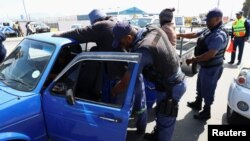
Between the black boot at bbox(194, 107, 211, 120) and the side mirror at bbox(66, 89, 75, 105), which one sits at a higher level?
the side mirror at bbox(66, 89, 75, 105)

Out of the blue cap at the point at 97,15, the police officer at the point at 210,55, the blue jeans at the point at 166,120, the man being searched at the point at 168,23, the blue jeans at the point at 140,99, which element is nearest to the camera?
the blue jeans at the point at 166,120

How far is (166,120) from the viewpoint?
309 cm

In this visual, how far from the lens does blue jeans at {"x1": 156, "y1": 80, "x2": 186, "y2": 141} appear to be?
3.04 m

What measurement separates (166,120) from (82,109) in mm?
1158

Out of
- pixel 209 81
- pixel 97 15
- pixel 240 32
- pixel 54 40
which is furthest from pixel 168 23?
pixel 240 32

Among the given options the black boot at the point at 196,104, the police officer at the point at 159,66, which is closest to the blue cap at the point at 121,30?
the police officer at the point at 159,66

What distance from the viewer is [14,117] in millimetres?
2373

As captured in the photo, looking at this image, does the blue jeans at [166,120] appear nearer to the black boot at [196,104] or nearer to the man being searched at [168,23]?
the man being searched at [168,23]

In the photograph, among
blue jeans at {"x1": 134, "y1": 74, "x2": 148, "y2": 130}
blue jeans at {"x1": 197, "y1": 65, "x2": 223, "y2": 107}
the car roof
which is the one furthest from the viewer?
blue jeans at {"x1": 197, "y1": 65, "x2": 223, "y2": 107}

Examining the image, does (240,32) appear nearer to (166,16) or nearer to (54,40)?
(166,16)

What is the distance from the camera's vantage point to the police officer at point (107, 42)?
3.08 metres

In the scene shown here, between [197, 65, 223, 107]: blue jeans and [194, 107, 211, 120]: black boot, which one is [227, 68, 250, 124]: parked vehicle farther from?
[194, 107, 211, 120]: black boot

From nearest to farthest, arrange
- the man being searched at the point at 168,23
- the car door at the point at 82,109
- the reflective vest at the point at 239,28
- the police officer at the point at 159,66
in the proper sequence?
the car door at the point at 82,109 → the police officer at the point at 159,66 → the man being searched at the point at 168,23 → the reflective vest at the point at 239,28

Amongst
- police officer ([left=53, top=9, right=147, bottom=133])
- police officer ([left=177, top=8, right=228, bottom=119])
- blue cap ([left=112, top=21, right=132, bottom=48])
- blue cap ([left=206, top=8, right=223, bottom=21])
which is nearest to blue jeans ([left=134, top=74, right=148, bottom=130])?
police officer ([left=53, top=9, right=147, bottom=133])
